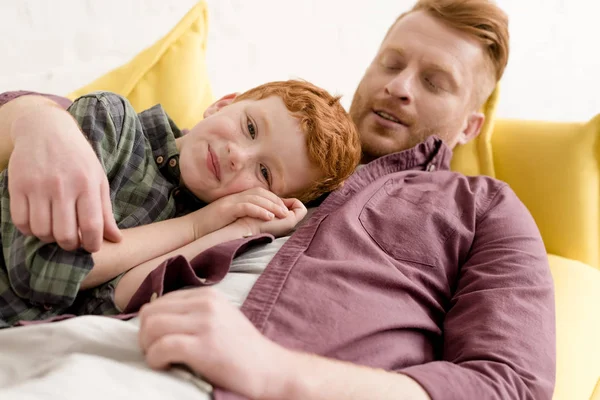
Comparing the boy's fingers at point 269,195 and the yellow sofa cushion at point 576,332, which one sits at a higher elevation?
the boy's fingers at point 269,195

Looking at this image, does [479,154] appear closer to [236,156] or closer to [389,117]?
[389,117]

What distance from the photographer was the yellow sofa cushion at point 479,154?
5.33ft

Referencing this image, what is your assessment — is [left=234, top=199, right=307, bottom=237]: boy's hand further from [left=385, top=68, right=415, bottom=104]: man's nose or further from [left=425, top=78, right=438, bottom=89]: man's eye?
[left=425, top=78, right=438, bottom=89]: man's eye

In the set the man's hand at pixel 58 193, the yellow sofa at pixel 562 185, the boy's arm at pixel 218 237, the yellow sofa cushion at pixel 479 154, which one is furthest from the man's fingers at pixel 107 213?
the yellow sofa cushion at pixel 479 154

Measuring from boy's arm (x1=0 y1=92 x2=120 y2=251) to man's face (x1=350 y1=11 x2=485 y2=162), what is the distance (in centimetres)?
84

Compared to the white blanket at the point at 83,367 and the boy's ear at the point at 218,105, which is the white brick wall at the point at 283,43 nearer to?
the boy's ear at the point at 218,105

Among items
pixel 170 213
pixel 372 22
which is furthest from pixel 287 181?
pixel 372 22

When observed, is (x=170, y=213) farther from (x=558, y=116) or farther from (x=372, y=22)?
(x=558, y=116)

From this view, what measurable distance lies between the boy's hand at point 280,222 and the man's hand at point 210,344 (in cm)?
35

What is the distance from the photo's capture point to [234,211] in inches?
39.2

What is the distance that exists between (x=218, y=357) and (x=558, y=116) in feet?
7.48

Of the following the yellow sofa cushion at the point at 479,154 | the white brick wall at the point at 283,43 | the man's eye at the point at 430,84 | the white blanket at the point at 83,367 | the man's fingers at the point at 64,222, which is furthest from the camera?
the white brick wall at the point at 283,43

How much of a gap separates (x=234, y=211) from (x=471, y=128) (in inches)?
36.1

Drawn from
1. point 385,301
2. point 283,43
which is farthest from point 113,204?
point 283,43
